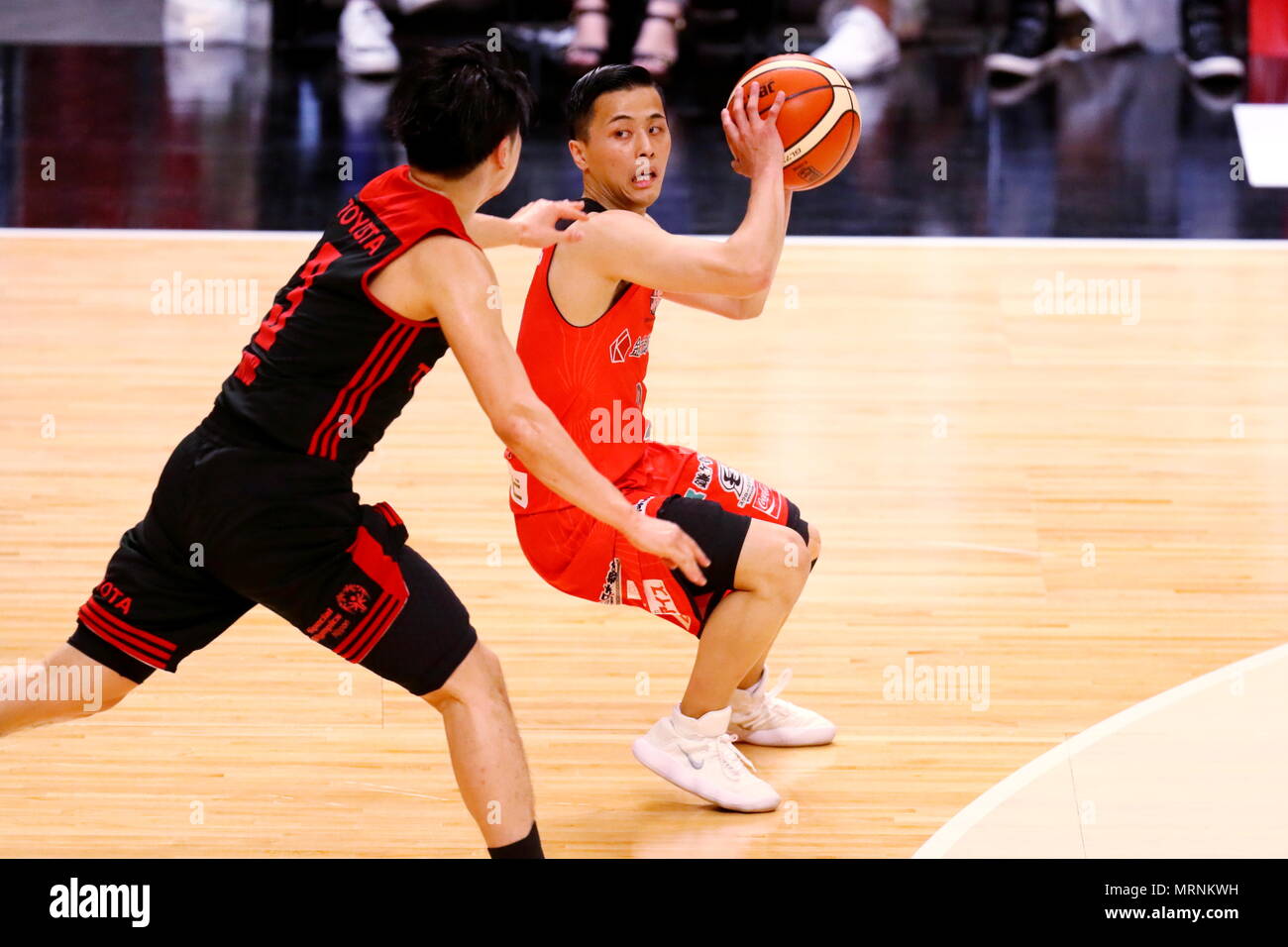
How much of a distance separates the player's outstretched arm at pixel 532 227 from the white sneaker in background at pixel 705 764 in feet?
3.67

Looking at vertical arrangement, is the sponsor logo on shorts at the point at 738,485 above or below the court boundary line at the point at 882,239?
above

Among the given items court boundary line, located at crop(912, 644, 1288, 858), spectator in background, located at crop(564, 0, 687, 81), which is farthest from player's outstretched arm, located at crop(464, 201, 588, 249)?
spectator in background, located at crop(564, 0, 687, 81)

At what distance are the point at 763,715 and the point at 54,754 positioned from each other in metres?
1.70

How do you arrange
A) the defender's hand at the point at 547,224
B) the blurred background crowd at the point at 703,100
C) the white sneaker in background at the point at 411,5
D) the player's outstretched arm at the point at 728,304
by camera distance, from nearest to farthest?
the defender's hand at the point at 547,224 < the player's outstretched arm at the point at 728,304 < the blurred background crowd at the point at 703,100 < the white sneaker in background at the point at 411,5

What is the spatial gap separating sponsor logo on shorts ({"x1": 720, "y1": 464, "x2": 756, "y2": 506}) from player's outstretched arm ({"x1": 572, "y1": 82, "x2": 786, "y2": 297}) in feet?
1.62

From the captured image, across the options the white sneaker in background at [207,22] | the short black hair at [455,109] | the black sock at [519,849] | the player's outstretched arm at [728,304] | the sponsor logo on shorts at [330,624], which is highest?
the short black hair at [455,109]

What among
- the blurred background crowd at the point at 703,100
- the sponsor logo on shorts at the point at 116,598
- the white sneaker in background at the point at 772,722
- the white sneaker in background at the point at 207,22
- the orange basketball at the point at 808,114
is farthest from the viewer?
the white sneaker in background at the point at 207,22

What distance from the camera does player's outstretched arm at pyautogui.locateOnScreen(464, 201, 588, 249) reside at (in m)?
3.71

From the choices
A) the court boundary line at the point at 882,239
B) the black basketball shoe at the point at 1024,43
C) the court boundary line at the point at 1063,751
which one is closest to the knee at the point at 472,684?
the court boundary line at the point at 1063,751

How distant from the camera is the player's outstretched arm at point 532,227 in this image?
371cm

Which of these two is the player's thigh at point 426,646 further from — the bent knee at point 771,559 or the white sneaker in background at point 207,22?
the white sneaker in background at point 207,22

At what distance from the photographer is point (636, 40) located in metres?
10.2

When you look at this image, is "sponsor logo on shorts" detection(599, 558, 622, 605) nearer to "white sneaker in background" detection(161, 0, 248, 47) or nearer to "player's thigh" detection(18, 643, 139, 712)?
"player's thigh" detection(18, 643, 139, 712)

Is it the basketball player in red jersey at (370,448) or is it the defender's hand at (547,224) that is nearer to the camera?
the basketball player in red jersey at (370,448)
